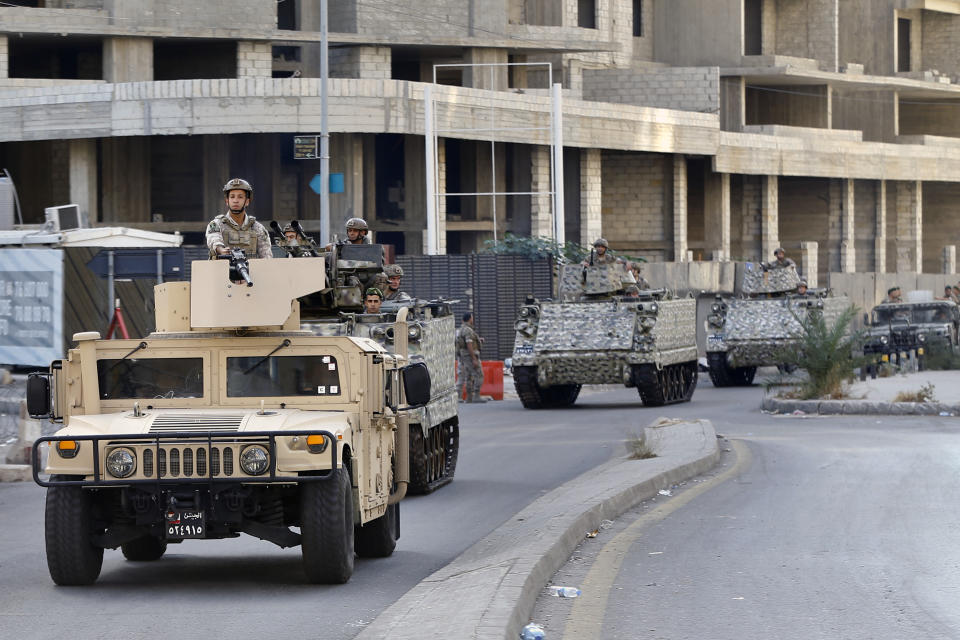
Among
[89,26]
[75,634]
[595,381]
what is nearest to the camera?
[75,634]

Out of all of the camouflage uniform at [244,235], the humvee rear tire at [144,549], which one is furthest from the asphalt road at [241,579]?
the camouflage uniform at [244,235]

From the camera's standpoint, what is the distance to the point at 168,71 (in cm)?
5294

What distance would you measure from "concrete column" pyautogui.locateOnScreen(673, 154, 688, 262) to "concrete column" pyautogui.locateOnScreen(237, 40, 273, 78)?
16.5m

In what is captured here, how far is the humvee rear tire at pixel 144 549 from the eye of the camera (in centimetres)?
1067

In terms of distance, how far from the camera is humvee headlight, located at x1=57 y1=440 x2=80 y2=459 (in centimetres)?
927

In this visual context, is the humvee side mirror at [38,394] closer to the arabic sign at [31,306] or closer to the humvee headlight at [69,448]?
the humvee headlight at [69,448]

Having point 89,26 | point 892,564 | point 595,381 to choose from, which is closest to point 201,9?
point 89,26

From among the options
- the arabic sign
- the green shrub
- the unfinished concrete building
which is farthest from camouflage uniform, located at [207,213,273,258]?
the unfinished concrete building

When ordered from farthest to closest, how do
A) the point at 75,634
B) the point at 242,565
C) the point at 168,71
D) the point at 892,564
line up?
the point at 168,71
the point at 242,565
the point at 892,564
the point at 75,634

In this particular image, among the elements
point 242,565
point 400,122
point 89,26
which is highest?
point 89,26

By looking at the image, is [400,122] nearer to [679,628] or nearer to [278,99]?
[278,99]

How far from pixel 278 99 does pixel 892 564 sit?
35625 mm

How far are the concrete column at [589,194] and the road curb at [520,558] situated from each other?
37613mm

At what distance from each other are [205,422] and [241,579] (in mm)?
1105
